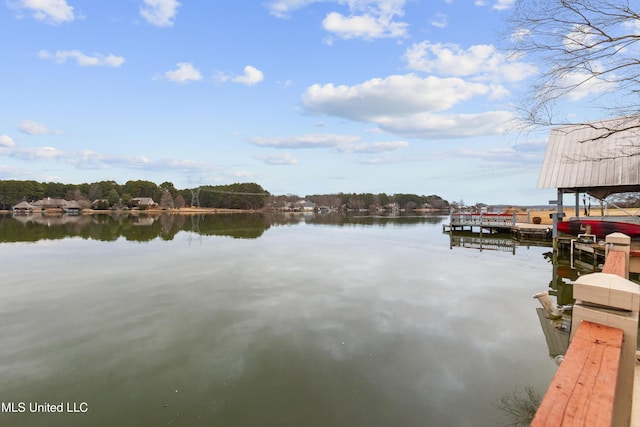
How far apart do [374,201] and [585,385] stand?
451ft

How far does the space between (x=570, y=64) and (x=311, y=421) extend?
24.2ft

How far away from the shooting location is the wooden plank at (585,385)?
1.23 metres

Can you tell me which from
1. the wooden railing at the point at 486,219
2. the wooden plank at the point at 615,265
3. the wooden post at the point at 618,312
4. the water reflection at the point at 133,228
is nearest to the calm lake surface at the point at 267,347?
the wooden plank at the point at 615,265

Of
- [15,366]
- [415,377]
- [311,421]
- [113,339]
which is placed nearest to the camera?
[311,421]

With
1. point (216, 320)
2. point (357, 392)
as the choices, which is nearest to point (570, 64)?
point (357, 392)

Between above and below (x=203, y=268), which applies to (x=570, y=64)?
above

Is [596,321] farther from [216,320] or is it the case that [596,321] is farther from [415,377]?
[216,320]

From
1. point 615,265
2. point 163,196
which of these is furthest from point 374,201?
point 615,265

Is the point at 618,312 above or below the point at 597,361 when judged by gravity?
above

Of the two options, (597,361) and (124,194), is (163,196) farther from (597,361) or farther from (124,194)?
(597,361)

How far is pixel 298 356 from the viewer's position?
5.62m

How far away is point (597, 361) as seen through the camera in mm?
1568

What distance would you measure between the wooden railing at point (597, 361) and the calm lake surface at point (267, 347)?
268 cm

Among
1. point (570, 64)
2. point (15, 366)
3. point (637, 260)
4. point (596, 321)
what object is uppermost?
point (570, 64)
